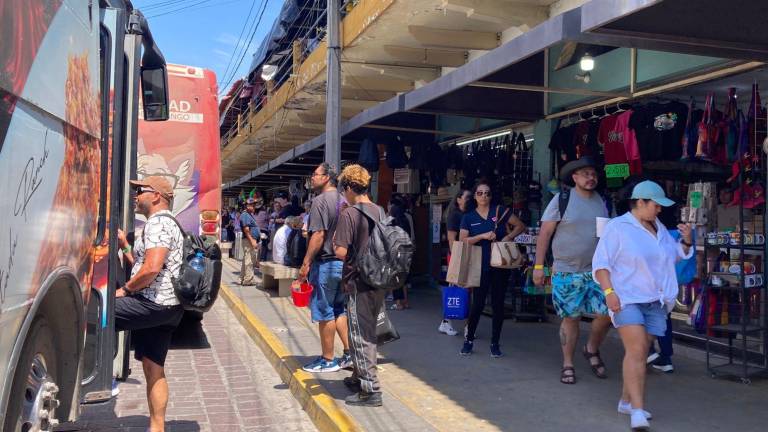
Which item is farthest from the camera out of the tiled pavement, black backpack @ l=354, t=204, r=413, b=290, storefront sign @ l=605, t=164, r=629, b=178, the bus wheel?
storefront sign @ l=605, t=164, r=629, b=178

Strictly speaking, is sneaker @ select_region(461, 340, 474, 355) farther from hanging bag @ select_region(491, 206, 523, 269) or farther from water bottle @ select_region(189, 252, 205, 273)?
water bottle @ select_region(189, 252, 205, 273)

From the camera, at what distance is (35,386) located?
334cm

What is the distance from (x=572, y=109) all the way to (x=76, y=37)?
6478 mm

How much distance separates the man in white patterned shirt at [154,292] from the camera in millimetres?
4418

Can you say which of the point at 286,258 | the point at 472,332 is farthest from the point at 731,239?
the point at 286,258

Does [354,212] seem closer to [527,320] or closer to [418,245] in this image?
[527,320]

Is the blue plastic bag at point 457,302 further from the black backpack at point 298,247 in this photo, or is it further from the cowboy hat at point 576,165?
the black backpack at point 298,247

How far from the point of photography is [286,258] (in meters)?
11.8

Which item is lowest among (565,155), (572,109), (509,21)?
(565,155)

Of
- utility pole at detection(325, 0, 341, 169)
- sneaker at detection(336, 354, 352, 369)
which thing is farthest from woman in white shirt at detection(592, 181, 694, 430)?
utility pole at detection(325, 0, 341, 169)

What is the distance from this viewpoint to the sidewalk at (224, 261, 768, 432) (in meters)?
4.97

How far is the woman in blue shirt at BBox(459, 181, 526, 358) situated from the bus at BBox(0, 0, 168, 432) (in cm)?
335

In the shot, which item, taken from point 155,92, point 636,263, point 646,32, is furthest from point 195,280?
point 646,32

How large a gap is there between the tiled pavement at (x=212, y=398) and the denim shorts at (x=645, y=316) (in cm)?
237
